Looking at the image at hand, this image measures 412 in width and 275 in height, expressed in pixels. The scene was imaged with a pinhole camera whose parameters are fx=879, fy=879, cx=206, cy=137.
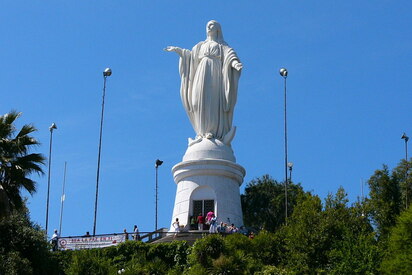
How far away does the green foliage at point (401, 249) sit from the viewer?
30.1 meters

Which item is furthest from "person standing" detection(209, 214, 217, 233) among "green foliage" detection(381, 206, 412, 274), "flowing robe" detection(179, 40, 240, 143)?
"green foliage" detection(381, 206, 412, 274)

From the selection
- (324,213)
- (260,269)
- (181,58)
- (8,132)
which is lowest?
(260,269)

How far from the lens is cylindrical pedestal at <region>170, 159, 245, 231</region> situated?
147 feet

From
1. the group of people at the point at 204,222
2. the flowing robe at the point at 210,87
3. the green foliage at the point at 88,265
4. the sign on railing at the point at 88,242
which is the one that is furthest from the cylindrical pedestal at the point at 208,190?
the green foliage at the point at 88,265

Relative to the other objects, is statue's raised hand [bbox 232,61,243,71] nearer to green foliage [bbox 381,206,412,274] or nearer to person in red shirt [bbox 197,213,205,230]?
person in red shirt [bbox 197,213,205,230]

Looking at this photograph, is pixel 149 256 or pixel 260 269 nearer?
pixel 260 269

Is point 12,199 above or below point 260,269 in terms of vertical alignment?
above

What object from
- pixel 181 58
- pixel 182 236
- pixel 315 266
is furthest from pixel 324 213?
pixel 181 58

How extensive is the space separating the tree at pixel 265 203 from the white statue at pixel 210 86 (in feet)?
39.7

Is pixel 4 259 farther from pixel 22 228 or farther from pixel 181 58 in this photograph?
pixel 181 58

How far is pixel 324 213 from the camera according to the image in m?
35.6

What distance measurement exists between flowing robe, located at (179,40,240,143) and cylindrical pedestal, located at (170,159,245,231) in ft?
7.67

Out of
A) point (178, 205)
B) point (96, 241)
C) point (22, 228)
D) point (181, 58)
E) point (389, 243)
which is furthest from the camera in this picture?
point (181, 58)

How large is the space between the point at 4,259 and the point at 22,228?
2.16m
